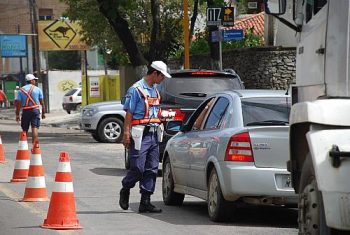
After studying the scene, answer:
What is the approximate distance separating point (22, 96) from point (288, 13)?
13.7 meters

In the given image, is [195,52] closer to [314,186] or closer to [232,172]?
[232,172]

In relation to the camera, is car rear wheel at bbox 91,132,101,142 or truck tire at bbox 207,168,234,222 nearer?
truck tire at bbox 207,168,234,222

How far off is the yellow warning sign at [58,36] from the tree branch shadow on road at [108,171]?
3764 centimetres

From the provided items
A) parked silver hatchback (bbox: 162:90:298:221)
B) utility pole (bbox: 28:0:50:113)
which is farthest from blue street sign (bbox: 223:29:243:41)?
utility pole (bbox: 28:0:50:113)

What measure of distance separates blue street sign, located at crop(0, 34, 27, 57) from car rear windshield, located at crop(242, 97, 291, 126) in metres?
55.4

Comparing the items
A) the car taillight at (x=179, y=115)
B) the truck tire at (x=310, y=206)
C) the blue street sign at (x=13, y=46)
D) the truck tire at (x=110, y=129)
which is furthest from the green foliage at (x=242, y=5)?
the truck tire at (x=310, y=206)

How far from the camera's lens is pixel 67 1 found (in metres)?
35.8

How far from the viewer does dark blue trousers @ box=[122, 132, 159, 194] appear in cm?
1118

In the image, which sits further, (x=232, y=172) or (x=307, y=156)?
(x=232, y=172)

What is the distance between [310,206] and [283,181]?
317 centimetres

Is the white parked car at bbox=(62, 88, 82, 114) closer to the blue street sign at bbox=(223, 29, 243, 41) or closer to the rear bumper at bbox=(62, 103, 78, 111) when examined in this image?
the rear bumper at bbox=(62, 103, 78, 111)

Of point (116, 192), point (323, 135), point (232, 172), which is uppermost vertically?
point (323, 135)

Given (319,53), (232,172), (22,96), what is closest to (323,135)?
(319,53)

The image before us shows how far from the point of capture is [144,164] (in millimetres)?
11266
